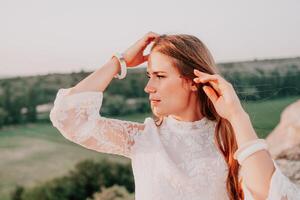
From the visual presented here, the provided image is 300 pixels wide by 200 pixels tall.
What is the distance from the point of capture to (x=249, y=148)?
1388 mm

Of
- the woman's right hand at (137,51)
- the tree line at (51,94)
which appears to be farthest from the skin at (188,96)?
the tree line at (51,94)

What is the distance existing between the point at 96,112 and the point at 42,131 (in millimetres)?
3100

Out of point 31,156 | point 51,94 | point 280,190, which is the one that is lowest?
point 31,156

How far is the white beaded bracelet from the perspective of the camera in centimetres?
138

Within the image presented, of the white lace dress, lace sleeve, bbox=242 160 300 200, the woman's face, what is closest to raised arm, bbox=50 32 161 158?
the white lace dress

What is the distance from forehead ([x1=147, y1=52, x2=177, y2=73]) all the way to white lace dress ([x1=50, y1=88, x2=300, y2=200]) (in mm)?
180

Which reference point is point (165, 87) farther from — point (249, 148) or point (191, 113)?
point (249, 148)

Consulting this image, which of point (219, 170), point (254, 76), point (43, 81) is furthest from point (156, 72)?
point (43, 81)

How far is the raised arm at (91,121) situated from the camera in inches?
58.3

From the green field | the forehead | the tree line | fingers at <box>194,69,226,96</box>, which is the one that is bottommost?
the green field

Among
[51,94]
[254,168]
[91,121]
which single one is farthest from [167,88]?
[51,94]

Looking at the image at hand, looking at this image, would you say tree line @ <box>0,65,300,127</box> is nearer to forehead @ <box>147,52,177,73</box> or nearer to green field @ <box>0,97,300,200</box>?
green field @ <box>0,97,300,200</box>

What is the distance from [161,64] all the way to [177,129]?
210 mm

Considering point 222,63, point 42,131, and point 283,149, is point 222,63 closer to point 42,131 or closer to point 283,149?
point 283,149
